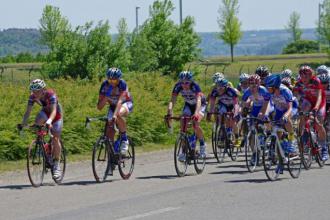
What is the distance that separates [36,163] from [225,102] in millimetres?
5669

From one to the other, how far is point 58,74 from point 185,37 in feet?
27.6

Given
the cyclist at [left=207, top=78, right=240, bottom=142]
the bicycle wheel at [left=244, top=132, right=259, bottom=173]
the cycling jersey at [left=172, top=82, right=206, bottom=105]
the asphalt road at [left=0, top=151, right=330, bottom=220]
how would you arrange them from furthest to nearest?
the cyclist at [left=207, top=78, right=240, bottom=142]
the cycling jersey at [left=172, top=82, right=206, bottom=105]
the bicycle wheel at [left=244, top=132, right=259, bottom=173]
the asphalt road at [left=0, top=151, right=330, bottom=220]

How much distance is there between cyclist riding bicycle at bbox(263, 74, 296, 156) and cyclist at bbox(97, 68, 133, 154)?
2523 mm

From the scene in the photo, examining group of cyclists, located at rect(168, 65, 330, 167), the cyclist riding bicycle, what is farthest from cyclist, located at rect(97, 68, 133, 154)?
the cyclist riding bicycle

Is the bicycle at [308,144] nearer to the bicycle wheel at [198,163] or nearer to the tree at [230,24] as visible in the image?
the bicycle wheel at [198,163]

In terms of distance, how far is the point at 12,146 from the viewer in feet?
59.7

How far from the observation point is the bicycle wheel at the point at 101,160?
1450 cm

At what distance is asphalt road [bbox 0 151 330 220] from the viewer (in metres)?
11.3

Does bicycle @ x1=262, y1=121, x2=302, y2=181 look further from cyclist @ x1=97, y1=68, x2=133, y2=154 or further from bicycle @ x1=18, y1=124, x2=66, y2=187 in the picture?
bicycle @ x1=18, y1=124, x2=66, y2=187

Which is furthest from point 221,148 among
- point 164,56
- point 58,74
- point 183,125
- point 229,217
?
point 164,56

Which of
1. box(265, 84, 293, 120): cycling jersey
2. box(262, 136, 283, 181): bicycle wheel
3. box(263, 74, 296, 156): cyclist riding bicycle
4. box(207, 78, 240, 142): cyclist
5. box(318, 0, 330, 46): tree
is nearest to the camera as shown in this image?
box(262, 136, 283, 181): bicycle wheel

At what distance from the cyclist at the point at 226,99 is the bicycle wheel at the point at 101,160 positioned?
398 centimetres

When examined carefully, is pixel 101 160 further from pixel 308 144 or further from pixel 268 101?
pixel 308 144

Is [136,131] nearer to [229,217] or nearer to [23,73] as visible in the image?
[229,217]
